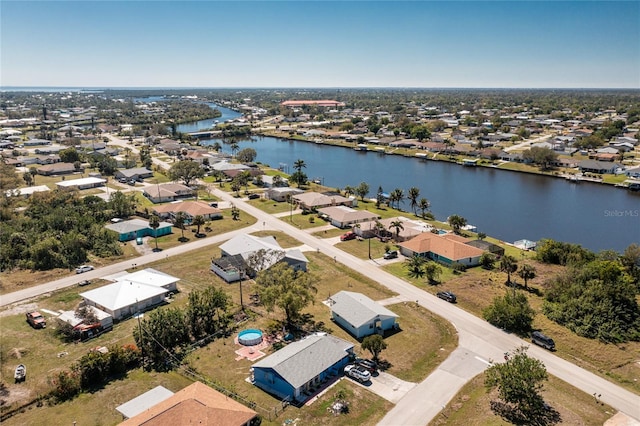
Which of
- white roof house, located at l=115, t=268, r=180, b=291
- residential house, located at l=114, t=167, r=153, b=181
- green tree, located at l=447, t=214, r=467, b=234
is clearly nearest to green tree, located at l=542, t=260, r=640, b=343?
green tree, located at l=447, t=214, r=467, b=234

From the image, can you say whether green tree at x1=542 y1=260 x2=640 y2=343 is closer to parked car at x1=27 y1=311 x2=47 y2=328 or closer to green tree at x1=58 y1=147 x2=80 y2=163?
parked car at x1=27 y1=311 x2=47 y2=328

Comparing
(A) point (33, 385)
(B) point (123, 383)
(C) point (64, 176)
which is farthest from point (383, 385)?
(C) point (64, 176)

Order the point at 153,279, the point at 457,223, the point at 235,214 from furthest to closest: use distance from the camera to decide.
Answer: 1. the point at 235,214
2. the point at 457,223
3. the point at 153,279

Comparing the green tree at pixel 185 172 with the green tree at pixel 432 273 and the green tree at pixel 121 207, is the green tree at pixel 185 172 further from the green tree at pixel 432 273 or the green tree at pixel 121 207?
the green tree at pixel 432 273

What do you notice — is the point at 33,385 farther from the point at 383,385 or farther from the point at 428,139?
the point at 428,139

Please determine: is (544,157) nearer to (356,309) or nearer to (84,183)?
(356,309)

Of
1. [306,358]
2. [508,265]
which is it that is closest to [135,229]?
[306,358]
